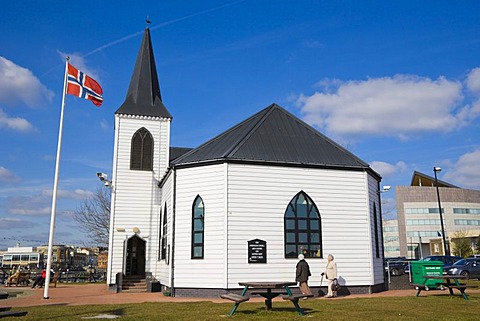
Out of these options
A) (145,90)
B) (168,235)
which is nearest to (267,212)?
(168,235)

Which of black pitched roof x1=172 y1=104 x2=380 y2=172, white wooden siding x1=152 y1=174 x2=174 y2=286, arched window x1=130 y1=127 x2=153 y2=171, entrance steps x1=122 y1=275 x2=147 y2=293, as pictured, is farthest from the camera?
arched window x1=130 y1=127 x2=153 y2=171

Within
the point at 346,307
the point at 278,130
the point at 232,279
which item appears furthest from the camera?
the point at 278,130

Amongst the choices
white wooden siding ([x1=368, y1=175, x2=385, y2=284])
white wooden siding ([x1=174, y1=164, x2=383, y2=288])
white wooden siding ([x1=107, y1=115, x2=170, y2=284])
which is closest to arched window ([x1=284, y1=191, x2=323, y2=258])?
white wooden siding ([x1=174, y1=164, x2=383, y2=288])

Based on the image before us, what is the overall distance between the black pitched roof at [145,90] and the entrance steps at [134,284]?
30.2 feet

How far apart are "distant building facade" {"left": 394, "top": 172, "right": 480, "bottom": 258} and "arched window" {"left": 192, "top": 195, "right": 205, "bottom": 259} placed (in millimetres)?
76945

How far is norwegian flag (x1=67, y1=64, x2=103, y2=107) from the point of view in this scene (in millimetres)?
19891

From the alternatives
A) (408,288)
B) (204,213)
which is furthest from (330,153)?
(408,288)

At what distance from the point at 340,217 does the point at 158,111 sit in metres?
12.7

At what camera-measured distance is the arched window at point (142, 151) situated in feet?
83.4

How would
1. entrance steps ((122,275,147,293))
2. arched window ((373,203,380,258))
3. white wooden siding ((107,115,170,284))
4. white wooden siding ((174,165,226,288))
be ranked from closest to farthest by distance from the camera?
white wooden siding ((174,165,226,288)) → arched window ((373,203,380,258)) → entrance steps ((122,275,147,293)) → white wooden siding ((107,115,170,284))

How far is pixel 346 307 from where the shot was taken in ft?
44.3

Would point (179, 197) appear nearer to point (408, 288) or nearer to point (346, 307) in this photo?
point (346, 307)

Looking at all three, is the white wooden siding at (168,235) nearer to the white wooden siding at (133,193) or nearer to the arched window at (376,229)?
the white wooden siding at (133,193)

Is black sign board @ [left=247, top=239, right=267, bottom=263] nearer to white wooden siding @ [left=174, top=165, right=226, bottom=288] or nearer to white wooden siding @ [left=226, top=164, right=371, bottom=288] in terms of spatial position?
white wooden siding @ [left=226, top=164, right=371, bottom=288]
